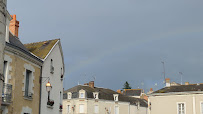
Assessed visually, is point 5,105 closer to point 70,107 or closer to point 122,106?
point 70,107

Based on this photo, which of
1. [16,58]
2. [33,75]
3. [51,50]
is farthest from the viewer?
[51,50]

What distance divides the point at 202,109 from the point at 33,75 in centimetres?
2314

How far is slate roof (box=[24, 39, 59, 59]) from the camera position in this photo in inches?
789

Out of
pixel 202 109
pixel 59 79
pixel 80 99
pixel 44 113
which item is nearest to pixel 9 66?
pixel 44 113

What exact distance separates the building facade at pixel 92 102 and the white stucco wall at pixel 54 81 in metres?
30.0

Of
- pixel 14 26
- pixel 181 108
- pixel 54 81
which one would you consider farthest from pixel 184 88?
pixel 14 26

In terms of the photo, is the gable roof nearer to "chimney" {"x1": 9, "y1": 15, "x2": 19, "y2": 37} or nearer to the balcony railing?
"chimney" {"x1": 9, "y1": 15, "x2": 19, "y2": 37}

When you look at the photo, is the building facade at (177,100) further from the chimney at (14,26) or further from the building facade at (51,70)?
the chimney at (14,26)

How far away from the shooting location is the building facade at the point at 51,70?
1922cm

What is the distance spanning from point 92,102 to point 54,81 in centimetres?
3302

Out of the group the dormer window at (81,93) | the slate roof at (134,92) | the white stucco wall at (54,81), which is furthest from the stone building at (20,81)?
the slate roof at (134,92)

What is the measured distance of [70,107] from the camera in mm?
53875

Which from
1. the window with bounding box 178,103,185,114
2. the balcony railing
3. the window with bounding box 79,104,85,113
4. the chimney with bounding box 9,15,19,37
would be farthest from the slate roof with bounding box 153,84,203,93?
the balcony railing

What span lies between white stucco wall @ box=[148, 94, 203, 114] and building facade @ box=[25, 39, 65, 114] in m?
17.4
